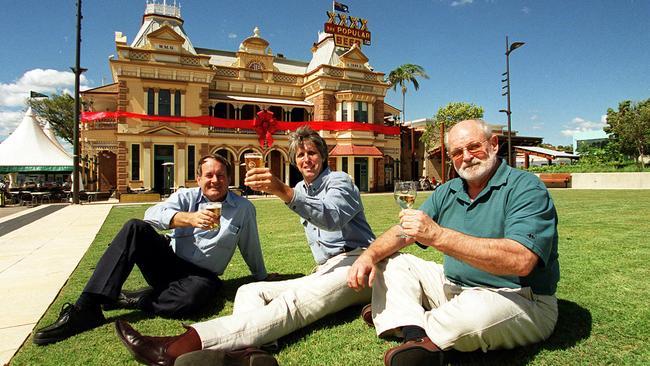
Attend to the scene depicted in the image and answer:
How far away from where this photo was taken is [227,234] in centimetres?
329

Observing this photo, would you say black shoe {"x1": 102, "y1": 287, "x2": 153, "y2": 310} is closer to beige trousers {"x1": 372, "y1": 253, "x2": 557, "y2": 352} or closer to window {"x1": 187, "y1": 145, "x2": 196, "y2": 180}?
beige trousers {"x1": 372, "y1": 253, "x2": 557, "y2": 352}

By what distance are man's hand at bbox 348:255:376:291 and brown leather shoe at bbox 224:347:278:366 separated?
27.3 inches

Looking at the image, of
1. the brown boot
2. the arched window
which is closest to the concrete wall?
the arched window

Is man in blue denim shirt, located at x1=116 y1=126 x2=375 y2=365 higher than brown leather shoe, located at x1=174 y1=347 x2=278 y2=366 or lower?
higher

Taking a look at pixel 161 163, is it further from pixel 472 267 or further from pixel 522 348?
pixel 522 348

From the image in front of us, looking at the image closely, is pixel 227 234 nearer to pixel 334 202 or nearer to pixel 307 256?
pixel 334 202

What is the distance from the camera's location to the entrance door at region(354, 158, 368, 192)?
3088 centimetres

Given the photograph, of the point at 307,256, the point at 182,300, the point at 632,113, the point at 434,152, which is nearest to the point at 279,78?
the point at 434,152

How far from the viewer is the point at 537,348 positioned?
233cm

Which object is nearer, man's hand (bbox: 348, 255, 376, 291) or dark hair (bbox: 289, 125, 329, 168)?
man's hand (bbox: 348, 255, 376, 291)

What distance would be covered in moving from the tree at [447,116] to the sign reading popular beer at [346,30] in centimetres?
968

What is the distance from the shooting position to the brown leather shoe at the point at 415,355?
193cm

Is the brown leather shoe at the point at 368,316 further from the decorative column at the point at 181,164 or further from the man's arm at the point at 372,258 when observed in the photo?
the decorative column at the point at 181,164

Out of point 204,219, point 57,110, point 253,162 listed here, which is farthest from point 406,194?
point 57,110
